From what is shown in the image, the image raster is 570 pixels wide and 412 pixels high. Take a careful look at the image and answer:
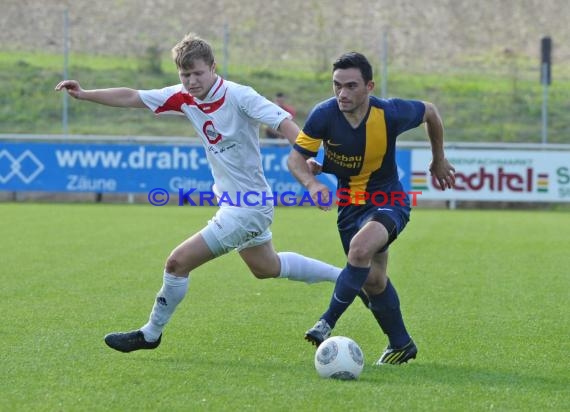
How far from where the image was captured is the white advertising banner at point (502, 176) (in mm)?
21797

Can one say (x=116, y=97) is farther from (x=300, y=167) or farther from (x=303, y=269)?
(x=303, y=269)

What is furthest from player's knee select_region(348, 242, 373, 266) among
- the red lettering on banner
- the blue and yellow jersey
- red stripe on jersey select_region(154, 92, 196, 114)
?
the red lettering on banner

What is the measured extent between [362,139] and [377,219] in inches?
18.7

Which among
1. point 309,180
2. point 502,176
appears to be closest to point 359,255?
point 309,180

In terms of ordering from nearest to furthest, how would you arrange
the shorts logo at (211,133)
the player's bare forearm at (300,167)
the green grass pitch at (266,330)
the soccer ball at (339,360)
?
the green grass pitch at (266,330), the soccer ball at (339,360), the player's bare forearm at (300,167), the shorts logo at (211,133)

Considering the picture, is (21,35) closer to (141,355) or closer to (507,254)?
(507,254)

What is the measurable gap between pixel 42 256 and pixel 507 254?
5.40 m

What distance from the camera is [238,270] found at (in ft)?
38.6

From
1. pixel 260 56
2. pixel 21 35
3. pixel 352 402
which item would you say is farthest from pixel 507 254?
pixel 21 35

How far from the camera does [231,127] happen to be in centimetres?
676

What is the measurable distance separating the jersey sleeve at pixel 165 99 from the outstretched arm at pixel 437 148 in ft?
4.97

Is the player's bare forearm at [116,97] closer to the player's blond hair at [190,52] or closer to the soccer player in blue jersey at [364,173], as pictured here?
the player's blond hair at [190,52]

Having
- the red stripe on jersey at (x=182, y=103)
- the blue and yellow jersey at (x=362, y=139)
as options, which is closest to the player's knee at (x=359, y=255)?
the blue and yellow jersey at (x=362, y=139)

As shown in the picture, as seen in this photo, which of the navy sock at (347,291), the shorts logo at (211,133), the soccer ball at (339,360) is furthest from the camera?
the shorts logo at (211,133)
